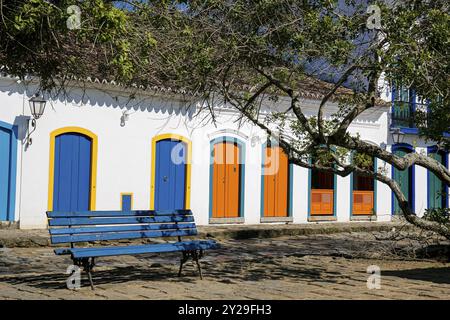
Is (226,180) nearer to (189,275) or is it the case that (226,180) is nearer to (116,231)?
(189,275)

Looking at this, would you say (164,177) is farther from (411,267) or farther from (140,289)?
(140,289)

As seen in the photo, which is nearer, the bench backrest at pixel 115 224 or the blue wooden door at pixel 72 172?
the bench backrest at pixel 115 224

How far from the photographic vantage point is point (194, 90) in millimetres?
9586

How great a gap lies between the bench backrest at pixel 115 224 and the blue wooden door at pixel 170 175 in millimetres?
7975

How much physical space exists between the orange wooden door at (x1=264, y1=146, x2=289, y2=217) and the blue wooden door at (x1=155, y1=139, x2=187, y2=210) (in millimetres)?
2580

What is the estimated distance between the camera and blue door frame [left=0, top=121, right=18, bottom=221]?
1498 centimetres

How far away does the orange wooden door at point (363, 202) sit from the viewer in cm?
2166

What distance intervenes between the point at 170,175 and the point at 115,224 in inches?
347

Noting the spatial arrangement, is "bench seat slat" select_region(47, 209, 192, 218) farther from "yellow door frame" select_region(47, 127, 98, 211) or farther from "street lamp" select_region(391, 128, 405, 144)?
"street lamp" select_region(391, 128, 405, 144)

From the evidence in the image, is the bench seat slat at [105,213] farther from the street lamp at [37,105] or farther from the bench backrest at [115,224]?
the street lamp at [37,105]

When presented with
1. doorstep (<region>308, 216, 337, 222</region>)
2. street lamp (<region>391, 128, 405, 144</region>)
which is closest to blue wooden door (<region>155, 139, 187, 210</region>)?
doorstep (<region>308, 216, 337, 222</region>)

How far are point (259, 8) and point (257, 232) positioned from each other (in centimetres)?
882

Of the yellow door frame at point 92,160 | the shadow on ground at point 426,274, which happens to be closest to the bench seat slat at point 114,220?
the shadow on ground at point 426,274
